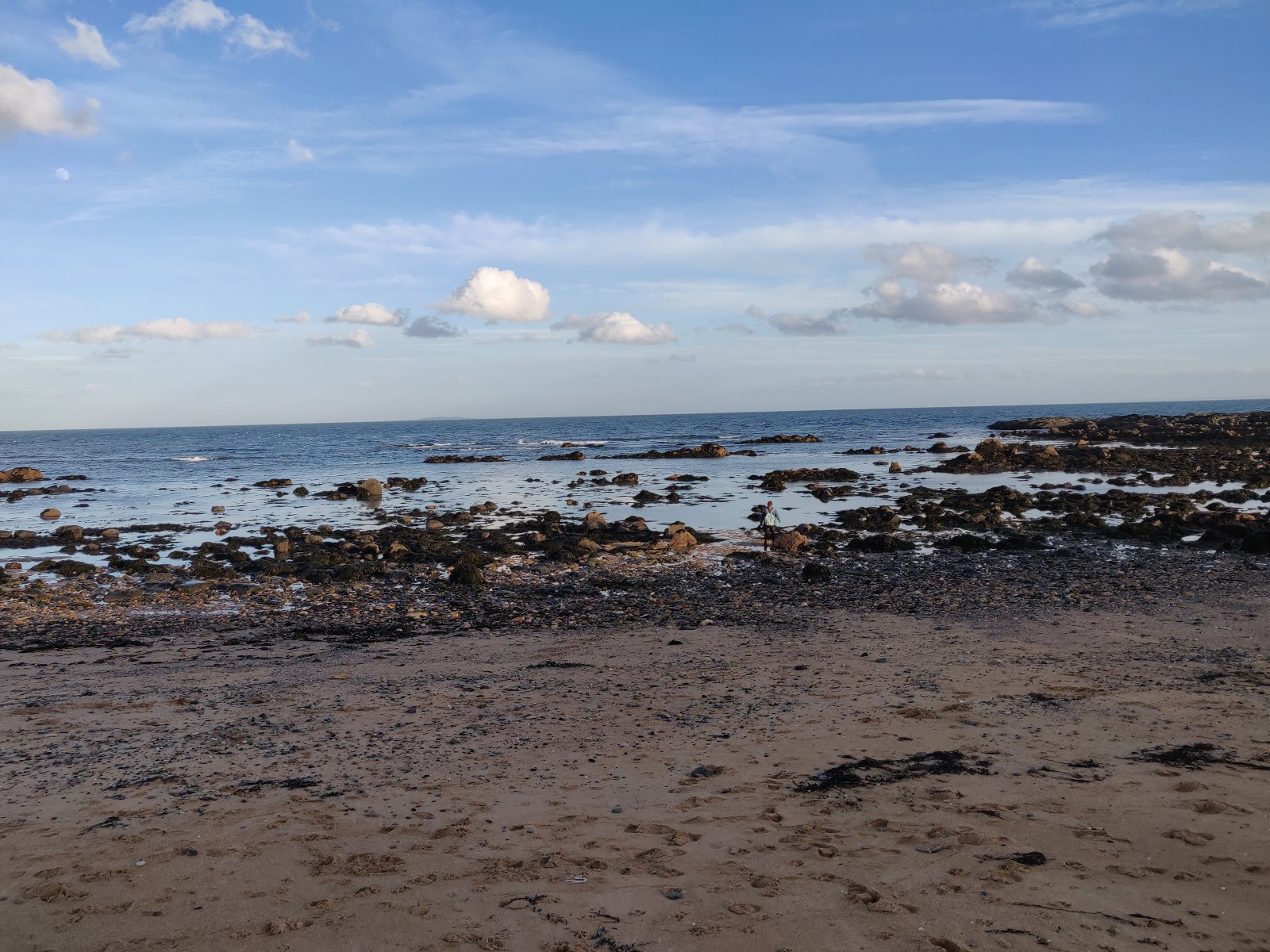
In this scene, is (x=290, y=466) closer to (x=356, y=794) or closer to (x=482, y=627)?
(x=482, y=627)

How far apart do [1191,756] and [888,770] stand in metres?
2.85

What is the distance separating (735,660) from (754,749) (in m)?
3.77

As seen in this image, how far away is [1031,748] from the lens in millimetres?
8359

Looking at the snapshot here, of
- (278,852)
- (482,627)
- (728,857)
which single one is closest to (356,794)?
(278,852)

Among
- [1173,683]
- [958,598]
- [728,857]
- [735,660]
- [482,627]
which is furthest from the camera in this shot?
[958,598]

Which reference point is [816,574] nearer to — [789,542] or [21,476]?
[789,542]

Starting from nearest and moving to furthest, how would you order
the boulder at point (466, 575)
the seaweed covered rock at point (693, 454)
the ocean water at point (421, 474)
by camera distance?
the boulder at point (466, 575) → the ocean water at point (421, 474) → the seaweed covered rock at point (693, 454)

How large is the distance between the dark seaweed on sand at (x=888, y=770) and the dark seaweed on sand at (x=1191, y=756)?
152 cm

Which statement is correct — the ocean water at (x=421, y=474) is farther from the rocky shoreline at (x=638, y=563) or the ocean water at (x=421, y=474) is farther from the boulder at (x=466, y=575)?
the boulder at (x=466, y=575)

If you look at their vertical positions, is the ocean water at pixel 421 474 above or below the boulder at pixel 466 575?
above

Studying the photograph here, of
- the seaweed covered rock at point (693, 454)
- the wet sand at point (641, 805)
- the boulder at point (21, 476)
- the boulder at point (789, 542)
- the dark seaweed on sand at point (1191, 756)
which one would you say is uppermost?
the seaweed covered rock at point (693, 454)

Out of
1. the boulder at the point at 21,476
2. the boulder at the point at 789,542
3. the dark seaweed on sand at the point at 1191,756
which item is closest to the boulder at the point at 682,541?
the boulder at the point at 789,542

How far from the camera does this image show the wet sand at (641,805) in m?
5.57

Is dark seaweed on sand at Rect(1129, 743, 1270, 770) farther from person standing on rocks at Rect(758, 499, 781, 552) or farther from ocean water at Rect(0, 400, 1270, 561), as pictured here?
ocean water at Rect(0, 400, 1270, 561)
